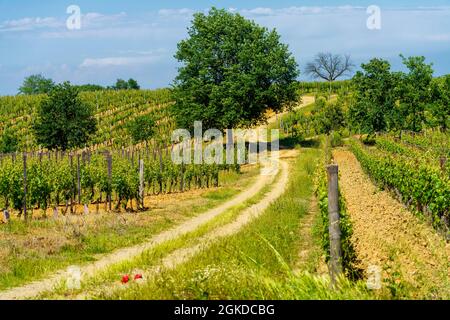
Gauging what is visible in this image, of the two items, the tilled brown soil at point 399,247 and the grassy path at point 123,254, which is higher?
the tilled brown soil at point 399,247

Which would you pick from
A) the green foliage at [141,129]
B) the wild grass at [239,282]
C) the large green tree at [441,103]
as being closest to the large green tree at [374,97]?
the large green tree at [441,103]

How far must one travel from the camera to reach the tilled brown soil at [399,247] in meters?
7.68

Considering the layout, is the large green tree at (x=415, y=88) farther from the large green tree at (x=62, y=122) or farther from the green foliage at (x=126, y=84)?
the green foliage at (x=126, y=84)

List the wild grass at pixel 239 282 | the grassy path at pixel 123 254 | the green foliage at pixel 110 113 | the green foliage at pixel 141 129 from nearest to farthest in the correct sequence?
1. the wild grass at pixel 239 282
2. the grassy path at pixel 123 254
3. the green foliage at pixel 141 129
4. the green foliage at pixel 110 113

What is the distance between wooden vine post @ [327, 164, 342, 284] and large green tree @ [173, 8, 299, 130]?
37182 millimetres

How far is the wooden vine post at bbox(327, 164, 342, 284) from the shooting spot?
7535 millimetres

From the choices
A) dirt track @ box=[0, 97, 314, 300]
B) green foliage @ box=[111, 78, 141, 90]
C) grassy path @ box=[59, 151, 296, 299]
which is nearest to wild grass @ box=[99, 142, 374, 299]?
grassy path @ box=[59, 151, 296, 299]

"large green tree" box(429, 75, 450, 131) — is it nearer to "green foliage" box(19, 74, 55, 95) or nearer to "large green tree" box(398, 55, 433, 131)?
"large green tree" box(398, 55, 433, 131)

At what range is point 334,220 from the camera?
771 centimetres

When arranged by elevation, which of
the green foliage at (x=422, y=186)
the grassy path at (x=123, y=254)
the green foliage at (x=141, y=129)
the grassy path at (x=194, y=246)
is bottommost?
the grassy path at (x=123, y=254)

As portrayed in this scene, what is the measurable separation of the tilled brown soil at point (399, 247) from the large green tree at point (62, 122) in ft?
96.9
